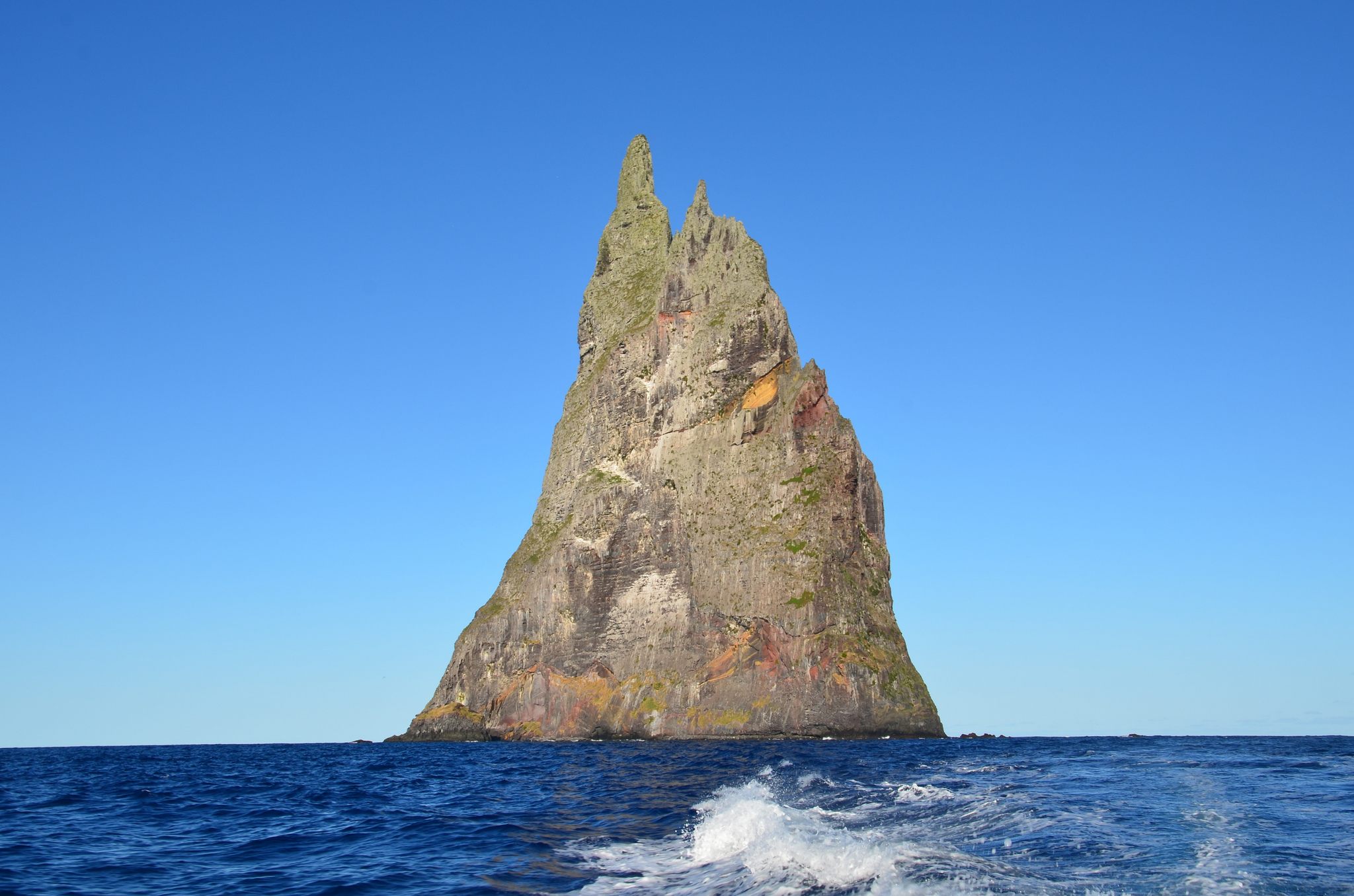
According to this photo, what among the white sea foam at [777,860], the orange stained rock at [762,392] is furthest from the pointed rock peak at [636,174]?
the white sea foam at [777,860]

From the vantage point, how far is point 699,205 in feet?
386

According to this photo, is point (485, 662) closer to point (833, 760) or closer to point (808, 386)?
point (808, 386)

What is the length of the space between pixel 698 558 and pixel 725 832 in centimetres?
7884

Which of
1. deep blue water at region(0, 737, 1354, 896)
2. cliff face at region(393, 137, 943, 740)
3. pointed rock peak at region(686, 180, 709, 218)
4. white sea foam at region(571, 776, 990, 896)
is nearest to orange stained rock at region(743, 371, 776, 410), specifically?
cliff face at region(393, 137, 943, 740)

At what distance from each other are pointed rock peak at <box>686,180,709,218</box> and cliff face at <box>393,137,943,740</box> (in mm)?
203

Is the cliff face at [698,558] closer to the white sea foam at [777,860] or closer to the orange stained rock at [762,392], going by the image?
the orange stained rock at [762,392]

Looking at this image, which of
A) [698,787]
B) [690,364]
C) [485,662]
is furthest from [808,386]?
[698,787]

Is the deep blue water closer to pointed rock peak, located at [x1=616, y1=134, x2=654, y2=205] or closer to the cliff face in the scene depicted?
the cliff face

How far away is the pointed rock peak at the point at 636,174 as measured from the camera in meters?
132

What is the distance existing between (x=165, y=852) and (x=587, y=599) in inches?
3241

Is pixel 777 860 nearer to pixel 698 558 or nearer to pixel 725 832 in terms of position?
pixel 725 832

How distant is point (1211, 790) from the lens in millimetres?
27984

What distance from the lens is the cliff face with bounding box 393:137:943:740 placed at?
90.7 metres

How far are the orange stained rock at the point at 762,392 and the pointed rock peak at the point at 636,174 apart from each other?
1492 inches
